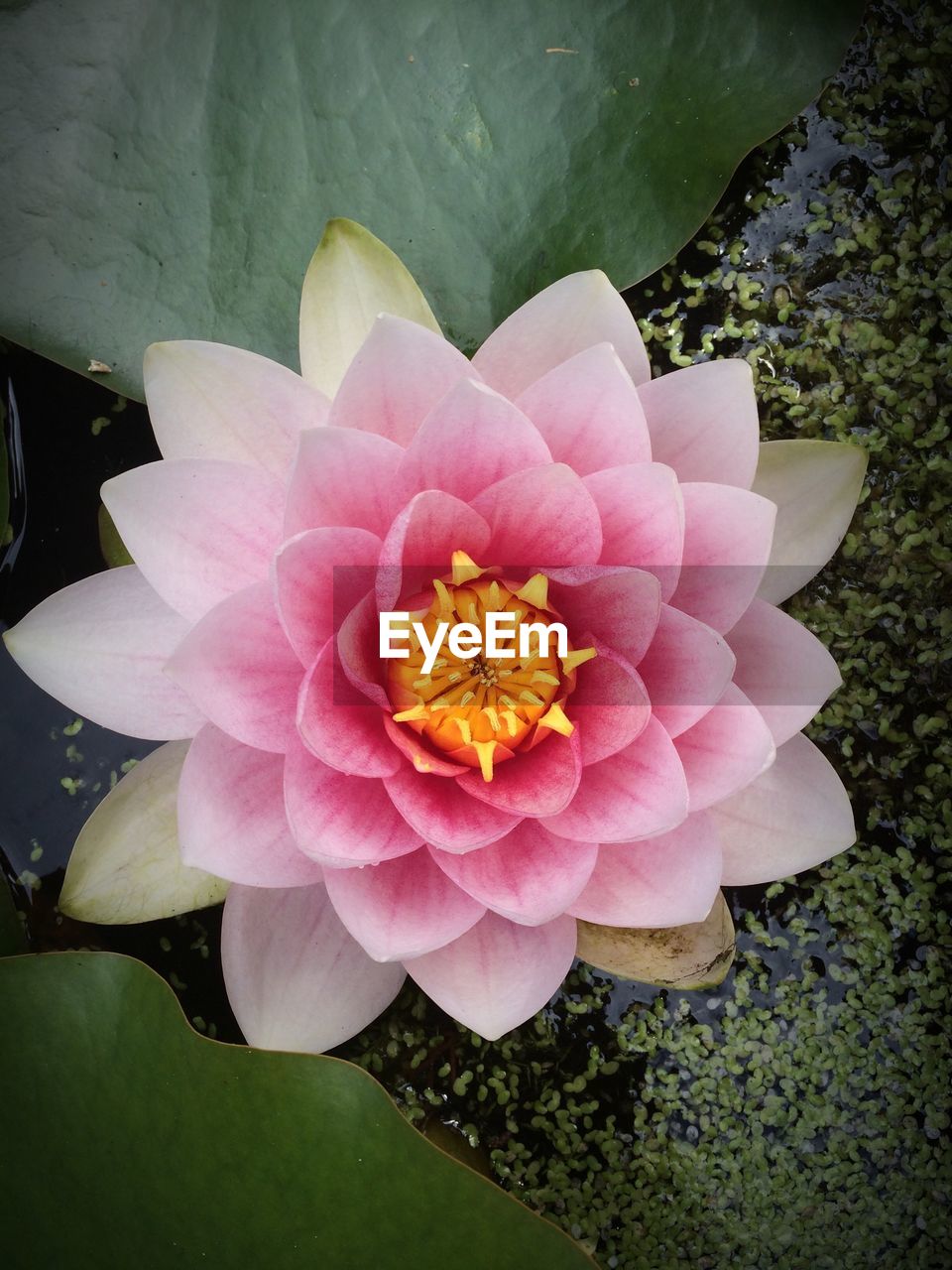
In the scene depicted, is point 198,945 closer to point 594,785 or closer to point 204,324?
point 594,785

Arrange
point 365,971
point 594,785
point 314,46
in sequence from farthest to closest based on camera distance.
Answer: point 314,46 → point 365,971 → point 594,785

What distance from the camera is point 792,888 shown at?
1705mm

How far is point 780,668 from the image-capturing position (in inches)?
47.3

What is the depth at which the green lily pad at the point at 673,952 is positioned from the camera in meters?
1.36

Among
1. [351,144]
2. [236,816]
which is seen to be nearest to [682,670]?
[236,816]

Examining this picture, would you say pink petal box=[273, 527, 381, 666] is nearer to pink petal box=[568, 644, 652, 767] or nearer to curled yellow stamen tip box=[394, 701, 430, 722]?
curled yellow stamen tip box=[394, 701, 430, 722]

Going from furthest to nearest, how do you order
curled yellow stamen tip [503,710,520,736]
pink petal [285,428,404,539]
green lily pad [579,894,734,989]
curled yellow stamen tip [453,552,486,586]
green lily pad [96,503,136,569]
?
1. green lily pad [96,503,136,569]
2. green lily pad [579,894,734,989]
3. curled yellow stamen tip [503,710,520,736]
4. curled yellow stamen tip [453,552,486,586]
5. pink petal [285,428,404,539]

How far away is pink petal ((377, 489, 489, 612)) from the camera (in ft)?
3.47

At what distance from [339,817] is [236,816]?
0.12 meters

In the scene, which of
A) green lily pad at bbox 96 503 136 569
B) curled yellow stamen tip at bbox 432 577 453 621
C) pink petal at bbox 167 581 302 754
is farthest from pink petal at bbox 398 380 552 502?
green lily pad at bbox 96 503 136 569

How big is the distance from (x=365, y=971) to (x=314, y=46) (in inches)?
54.2

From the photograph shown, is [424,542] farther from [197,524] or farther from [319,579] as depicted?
[197,524]

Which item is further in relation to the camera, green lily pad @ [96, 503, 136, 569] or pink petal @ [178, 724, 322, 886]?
green lily pad @ [96, 503, 136, 569]

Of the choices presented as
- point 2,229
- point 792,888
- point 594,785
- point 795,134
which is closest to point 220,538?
point 594,785
